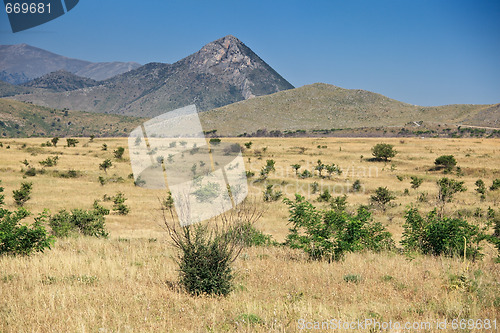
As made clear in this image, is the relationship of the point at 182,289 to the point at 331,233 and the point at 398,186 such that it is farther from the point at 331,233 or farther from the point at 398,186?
the point at 398,186

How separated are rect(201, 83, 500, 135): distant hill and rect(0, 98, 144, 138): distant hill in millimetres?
52124

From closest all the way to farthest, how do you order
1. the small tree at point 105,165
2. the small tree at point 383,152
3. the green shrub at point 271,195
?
1. the green shrub at point 271,195
2. the small tree at point 105,165
3. the small tree at point 383,152

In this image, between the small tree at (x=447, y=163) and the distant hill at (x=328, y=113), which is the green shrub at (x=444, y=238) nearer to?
the small tree at (x=447, y=163)

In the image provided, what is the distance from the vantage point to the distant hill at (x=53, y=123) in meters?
140

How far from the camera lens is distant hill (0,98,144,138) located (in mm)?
139875

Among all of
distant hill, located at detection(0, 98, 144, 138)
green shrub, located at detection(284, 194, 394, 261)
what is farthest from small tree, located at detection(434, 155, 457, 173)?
distant hill, located at detection(0, 98, 144, 138)

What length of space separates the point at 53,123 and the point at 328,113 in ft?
421

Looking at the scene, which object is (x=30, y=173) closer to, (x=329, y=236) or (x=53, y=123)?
(x=329, y=236)

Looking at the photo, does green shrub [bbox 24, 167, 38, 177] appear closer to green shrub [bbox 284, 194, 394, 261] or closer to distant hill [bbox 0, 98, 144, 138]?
green shrub [bbox 284, 194, 394, 261]

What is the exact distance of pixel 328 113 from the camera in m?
140

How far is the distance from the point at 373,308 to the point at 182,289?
3.38 m

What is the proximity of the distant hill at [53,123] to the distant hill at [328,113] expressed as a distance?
52124 mm

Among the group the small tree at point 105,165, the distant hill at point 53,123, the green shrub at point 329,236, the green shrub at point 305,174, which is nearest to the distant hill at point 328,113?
the distant hill at point 53,123

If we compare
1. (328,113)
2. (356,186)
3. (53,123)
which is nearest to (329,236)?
(356,186)
